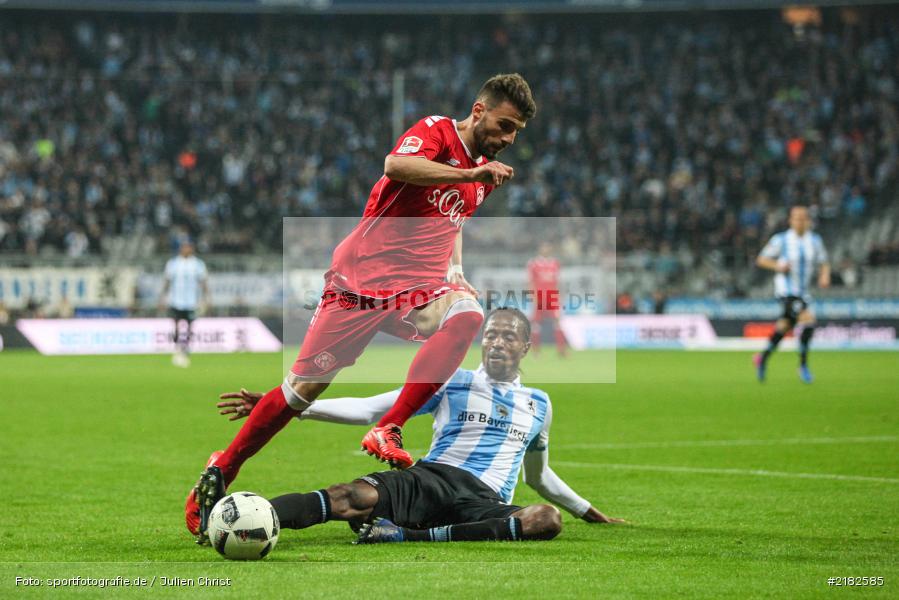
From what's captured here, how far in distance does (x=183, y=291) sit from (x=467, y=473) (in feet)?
58.4

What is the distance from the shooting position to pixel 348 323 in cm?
675

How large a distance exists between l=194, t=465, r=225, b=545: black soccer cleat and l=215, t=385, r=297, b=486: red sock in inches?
5.1

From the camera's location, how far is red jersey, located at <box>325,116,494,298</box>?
266 inches

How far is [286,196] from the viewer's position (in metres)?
35.3

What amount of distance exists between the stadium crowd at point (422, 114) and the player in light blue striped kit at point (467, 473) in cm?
2448

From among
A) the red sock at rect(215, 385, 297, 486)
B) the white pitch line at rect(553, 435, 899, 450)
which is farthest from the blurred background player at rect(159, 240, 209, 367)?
the red sock at rect(215, 385, 297, 486)

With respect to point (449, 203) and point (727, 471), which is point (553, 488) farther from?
point (727, 471)

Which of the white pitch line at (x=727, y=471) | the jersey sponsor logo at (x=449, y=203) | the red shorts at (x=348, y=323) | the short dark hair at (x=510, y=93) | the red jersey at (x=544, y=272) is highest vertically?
the short dark hair at (x=510, y=93)

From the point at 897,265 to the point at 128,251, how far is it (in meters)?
18.8

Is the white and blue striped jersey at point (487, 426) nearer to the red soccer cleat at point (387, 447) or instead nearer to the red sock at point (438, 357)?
the red sock at point (438, 357)

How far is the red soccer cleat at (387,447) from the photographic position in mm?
6094

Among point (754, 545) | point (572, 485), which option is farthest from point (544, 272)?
point (754, 545)

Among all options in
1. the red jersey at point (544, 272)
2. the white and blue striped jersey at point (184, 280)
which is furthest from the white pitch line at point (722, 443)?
the red jersey at point (544, 272)

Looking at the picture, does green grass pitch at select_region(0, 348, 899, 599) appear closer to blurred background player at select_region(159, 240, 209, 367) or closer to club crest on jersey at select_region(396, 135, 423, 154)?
club crest on jersey at select_region(396, 135, 423, 154)
